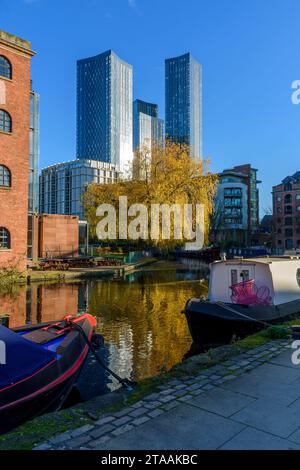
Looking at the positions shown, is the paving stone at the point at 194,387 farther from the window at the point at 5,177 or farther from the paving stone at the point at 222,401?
the window at the point at 5,177

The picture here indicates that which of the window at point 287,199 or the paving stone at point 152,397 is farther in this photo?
the window at point 287,199

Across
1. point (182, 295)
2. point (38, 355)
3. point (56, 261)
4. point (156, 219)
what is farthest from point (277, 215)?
point (38, 355)

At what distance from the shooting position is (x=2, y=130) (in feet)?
89.9

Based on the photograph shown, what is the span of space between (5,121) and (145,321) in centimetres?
2141

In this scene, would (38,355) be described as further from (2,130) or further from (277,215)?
(277,215)

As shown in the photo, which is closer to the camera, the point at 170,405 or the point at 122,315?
the point at 170,405

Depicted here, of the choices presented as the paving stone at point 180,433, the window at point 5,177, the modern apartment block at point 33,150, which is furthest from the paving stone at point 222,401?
the modern apartment block at point 33,150

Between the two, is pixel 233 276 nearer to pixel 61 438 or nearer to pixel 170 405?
pixel 170 405

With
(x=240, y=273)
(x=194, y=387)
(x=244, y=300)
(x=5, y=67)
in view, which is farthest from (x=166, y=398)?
(x=5, y=67)

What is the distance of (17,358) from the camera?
18.7ft

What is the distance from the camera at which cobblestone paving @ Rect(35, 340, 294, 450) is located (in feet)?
13.4

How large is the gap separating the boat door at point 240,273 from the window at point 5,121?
74.3 feet

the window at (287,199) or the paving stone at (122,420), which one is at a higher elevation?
the window at (287,199)

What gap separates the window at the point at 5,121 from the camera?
27562mm
